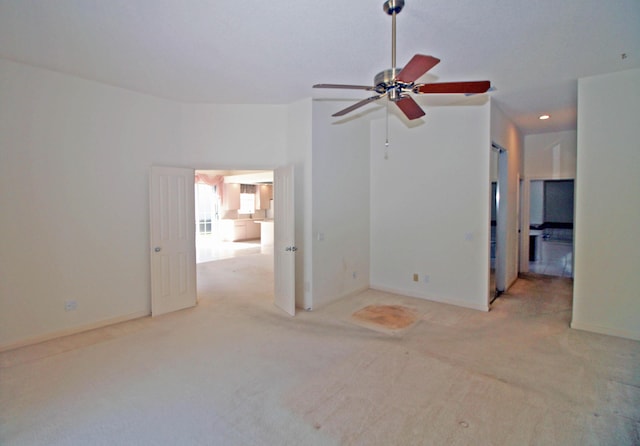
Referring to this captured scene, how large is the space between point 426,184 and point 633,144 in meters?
2.32

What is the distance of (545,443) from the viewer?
199 centimetres

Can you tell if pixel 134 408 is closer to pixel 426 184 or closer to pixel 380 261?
pixel 380 261

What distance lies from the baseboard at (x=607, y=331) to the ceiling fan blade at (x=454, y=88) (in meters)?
3.28

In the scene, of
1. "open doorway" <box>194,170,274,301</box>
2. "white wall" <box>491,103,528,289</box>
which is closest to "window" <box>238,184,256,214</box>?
"open doorway" <box>194,170,274,301</box>

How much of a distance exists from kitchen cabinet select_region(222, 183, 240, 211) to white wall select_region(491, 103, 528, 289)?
9.12 metres

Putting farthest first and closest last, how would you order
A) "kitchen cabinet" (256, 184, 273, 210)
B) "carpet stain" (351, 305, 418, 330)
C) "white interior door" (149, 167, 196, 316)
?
"kitchen cabinet" (256, 184, 273, 210)
"white interior door" (149, 167, 196, 316)
"carpet stain" (351, 305, 418, 330)

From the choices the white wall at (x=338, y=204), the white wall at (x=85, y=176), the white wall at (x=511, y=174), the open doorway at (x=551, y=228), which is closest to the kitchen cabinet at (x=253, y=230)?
the white wall at (x=338, y=204)

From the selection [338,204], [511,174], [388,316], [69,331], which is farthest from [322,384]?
[511,174]

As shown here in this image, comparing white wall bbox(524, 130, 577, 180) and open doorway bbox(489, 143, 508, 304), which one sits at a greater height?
white wall bbox(524, 130, 577, 180)

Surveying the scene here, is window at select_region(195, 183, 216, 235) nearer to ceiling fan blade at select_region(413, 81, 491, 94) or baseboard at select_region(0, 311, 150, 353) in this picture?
baseboard at select_region(0, 311, 150, 353)

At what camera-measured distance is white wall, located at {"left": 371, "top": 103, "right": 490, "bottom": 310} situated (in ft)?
14.7

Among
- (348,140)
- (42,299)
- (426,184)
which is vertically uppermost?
(348,140)

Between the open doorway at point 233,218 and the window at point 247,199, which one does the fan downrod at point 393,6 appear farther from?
the window at point 247,199

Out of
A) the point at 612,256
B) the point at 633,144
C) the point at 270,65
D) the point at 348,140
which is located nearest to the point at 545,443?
the point at 612,256
